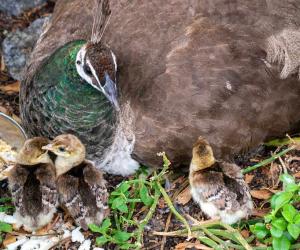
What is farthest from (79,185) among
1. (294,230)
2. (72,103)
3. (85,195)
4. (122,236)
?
(294,230)

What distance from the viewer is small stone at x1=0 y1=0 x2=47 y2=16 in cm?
454

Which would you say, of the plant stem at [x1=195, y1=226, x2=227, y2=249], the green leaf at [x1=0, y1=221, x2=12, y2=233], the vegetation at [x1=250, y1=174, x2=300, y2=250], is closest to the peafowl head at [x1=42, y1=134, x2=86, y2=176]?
the green leaf at [x1=0, y1=221, x2=12, y2=233]

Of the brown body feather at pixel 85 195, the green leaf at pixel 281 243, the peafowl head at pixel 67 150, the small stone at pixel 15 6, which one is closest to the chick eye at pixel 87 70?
the peafowl head at pixel 67 150

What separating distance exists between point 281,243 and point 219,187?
1.21 ft

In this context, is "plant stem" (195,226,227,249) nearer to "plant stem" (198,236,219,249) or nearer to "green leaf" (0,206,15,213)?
"plant stem" (198,236,219,249)

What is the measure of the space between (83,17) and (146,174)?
0.88 m

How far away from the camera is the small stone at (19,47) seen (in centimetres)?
423

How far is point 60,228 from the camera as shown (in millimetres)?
3293

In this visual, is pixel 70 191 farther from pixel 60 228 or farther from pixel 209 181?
pixel 209 181

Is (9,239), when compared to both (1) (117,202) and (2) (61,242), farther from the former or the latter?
(1) (117,202)

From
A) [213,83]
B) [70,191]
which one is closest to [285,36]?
[213,83]

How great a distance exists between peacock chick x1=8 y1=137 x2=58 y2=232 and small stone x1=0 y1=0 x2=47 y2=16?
5.42 ft

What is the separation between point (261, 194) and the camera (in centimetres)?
328

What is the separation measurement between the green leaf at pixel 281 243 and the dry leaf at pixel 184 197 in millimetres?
661
